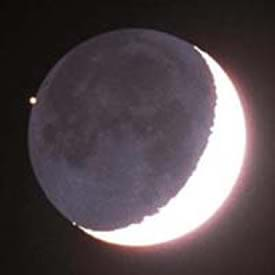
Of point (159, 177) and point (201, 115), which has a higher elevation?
point (201, 115)

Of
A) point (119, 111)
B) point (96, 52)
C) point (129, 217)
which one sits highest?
point (96, 52)

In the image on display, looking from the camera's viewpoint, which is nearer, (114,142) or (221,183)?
(114,142)

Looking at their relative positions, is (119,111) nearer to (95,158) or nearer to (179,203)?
(95,158)

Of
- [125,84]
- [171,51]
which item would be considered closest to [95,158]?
[125,84]

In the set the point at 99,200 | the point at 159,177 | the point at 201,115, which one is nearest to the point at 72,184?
the point at 99,200
